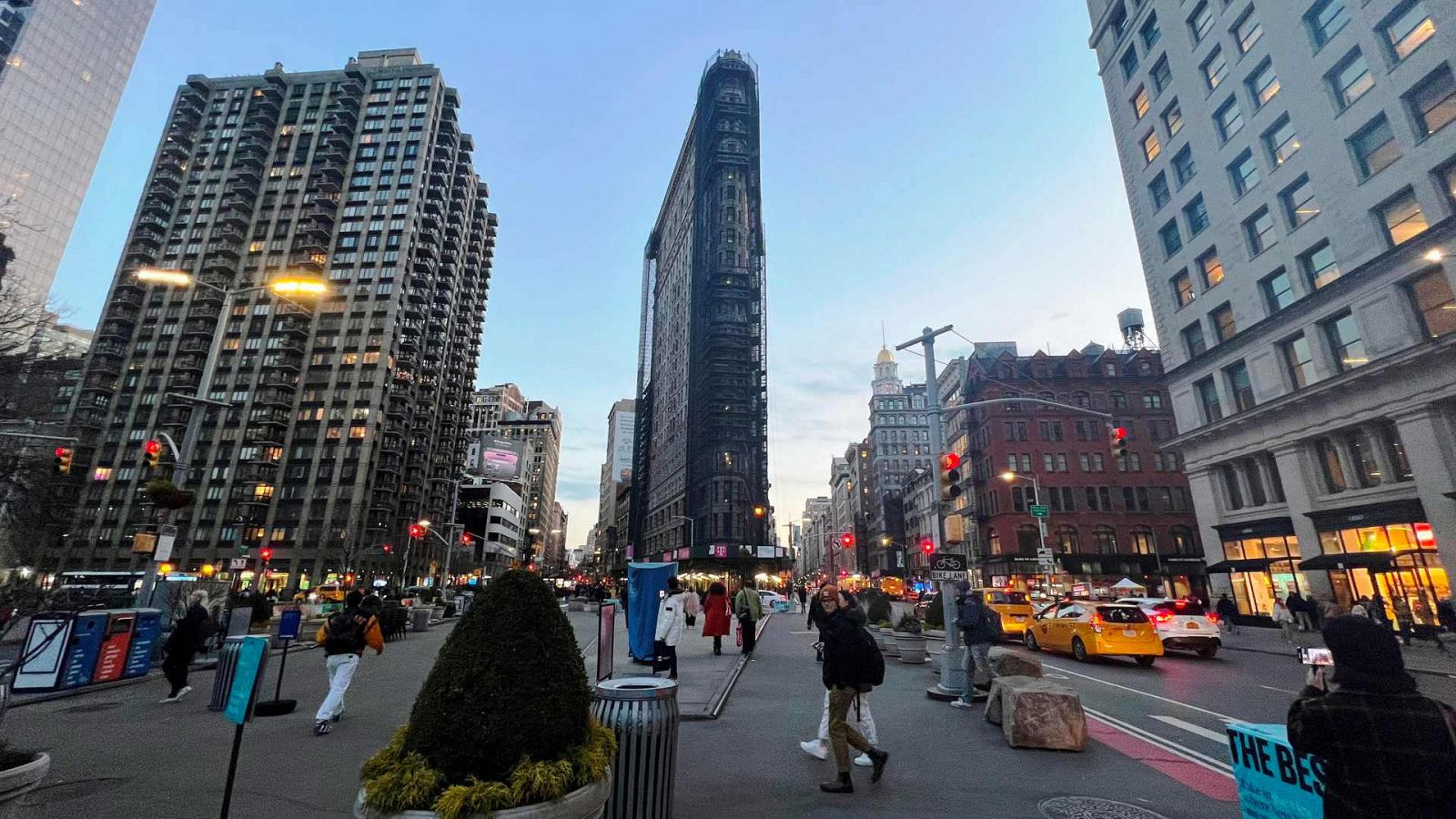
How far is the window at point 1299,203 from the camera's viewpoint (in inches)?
1081

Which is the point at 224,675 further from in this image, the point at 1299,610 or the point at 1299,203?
the point at 1299,203

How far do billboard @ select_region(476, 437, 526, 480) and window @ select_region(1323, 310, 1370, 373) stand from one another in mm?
65051

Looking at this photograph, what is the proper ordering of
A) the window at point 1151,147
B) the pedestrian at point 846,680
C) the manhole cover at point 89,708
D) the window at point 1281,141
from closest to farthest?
the pedestrian at point 846,680 → the manhole cover at point 89,708 → the window at point 1281,141 → the window at point 1151,147

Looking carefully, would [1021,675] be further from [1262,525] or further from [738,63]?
[738,63]

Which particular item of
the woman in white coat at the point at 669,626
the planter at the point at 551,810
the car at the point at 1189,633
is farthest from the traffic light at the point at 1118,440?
the planter at the point at 551,810

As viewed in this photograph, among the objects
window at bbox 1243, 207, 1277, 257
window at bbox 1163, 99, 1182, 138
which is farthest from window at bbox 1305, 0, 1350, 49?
window at bbox 1163, 99, 1182, 138

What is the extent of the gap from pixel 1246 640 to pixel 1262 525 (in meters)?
8.85

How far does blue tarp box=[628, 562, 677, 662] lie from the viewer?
15.0 meters

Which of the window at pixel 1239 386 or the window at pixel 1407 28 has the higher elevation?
the window at pixel 1407 28

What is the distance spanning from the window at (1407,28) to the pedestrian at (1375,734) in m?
33.5

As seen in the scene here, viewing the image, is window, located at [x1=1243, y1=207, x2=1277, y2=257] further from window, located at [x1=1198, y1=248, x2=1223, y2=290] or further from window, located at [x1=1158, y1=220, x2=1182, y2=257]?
window, located at [x1=1158, y1=220, x2=1182, y2=257]

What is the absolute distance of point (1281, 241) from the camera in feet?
94.1

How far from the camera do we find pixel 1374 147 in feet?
82.4

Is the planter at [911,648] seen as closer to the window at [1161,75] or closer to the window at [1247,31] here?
the window at [1247,31]
